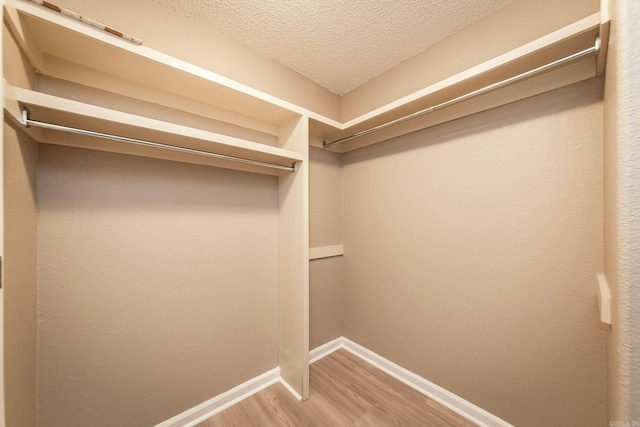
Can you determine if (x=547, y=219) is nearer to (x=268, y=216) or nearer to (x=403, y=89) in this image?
(x=403, y=89)

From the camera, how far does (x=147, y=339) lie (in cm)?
126

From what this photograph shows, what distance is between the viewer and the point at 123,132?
1100 mm

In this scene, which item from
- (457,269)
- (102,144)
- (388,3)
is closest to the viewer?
(102,144)

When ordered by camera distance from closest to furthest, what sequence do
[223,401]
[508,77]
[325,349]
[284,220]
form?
[508,77], [223,401], [284,220], [325,349]

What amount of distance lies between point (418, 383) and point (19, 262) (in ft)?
7.39

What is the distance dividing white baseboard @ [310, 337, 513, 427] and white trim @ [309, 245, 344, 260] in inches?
32.3

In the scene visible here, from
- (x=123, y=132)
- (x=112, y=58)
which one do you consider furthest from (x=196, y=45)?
(x=123, y=132)

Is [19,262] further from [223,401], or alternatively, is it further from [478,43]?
[478,43]

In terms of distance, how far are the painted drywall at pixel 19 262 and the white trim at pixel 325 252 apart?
4.97 ft

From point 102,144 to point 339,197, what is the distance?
1.70m

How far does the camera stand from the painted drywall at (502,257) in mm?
1066

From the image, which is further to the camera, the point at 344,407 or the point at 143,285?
the point at 344,407

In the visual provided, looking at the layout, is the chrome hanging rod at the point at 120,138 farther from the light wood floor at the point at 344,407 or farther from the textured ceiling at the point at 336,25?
the light wood floor at the point at 344,407

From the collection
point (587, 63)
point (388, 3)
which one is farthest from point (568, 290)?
point (388, 3)
